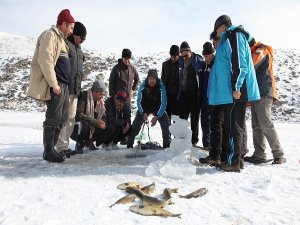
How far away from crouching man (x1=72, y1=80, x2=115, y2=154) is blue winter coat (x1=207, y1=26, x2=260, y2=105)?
7.13 ft

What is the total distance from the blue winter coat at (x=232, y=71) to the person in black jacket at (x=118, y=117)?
2197mm

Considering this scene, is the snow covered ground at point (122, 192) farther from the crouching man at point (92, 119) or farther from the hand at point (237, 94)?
the hand at point (237, 94)

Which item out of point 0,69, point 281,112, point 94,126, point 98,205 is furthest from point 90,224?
point 0,69

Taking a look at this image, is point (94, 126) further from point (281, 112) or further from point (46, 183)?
point (281, 112)

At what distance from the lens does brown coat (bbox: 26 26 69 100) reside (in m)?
4.56

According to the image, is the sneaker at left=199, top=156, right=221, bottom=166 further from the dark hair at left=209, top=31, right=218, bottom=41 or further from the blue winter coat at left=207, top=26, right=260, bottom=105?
the dark hair at left=209, top=31, right=218, bottom=41

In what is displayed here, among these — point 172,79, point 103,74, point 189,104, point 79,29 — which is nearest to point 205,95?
point 189,104

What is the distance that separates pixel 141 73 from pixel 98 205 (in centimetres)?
2077

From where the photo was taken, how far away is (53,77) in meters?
4.58

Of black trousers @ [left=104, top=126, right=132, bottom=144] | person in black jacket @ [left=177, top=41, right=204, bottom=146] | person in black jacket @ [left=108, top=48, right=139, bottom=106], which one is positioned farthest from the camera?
person in black jacket @ [left=108, top=48, right=139, bottom=106]

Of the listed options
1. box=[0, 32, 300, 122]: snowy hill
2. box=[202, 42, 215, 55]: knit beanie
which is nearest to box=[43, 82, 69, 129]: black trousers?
box=[202, 42, 215, 55]: knit beanie

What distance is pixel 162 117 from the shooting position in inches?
251

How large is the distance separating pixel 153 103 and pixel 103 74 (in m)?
16.6

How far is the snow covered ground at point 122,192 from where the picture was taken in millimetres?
2870
